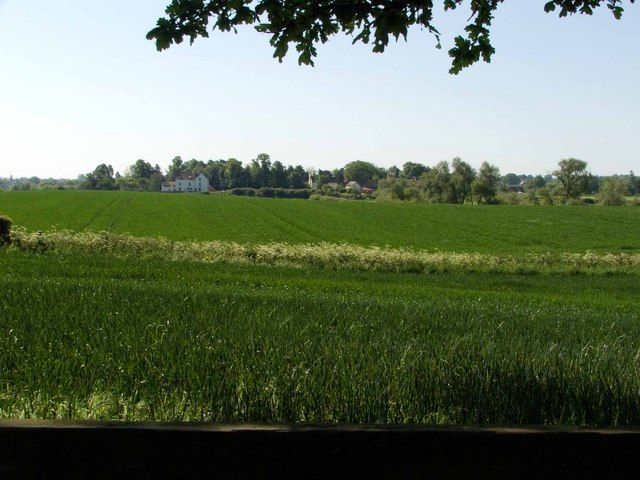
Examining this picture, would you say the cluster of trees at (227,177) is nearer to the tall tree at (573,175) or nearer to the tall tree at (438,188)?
the tall tree at (438,188)

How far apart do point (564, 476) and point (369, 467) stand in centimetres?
61

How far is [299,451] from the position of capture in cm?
212

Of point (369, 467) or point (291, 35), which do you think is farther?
point (291, 35)

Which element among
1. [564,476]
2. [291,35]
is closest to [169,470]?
[564,476]

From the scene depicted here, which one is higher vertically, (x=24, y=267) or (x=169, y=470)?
(x=169, y=470)

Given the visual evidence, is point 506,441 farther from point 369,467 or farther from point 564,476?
point 369,467

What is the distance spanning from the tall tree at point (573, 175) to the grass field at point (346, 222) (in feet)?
140

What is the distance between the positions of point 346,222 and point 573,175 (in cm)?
7092

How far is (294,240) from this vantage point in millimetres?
44500

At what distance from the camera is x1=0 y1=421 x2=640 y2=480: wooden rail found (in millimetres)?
2076

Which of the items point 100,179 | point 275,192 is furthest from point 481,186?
point 100,179

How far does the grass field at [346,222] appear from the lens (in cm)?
4572

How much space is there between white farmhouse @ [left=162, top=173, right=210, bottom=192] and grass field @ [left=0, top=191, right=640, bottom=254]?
76799 mm

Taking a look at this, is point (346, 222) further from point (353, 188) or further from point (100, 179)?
point (353, 188)
